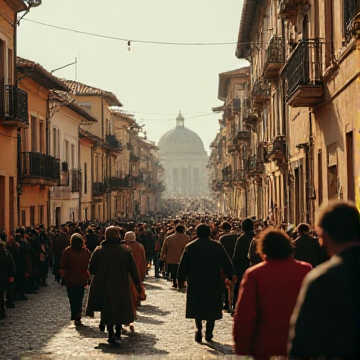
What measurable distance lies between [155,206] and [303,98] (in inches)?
3765

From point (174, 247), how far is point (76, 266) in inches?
239

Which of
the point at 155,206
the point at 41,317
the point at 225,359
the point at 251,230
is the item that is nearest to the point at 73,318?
the point at 41,317

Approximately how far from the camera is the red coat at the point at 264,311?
6145mm

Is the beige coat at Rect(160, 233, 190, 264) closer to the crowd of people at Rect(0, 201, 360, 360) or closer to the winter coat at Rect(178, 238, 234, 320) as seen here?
the crowd of people at Rect(0, 201, 360, 360)

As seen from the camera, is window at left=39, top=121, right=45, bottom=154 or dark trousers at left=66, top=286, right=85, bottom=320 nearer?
dark trousers at left=66, top=286, right=85, bottom=320

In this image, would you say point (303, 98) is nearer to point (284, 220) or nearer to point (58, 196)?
point (284, 220)

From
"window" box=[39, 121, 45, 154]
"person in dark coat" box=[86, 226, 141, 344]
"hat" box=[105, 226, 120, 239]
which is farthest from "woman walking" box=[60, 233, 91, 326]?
"window" box=[39, 121, 45, 154]

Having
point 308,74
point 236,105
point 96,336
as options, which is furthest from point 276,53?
point 236,105

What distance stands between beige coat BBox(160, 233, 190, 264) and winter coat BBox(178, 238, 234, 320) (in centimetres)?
785

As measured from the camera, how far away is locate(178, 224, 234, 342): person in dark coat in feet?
36.7

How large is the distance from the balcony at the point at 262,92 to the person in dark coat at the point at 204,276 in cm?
1928

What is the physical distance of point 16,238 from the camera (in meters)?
17.2

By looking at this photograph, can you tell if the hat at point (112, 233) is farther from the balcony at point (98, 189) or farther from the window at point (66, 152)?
the balcony at point (98, 189)

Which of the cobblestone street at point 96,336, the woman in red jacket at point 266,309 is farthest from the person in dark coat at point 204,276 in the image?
the woman in red jacket at point 266,309
